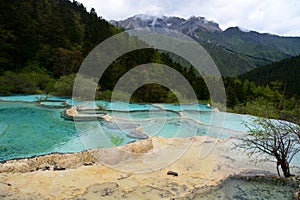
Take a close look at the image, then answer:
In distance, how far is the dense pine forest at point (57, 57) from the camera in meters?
17.3

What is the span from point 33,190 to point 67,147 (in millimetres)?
2306

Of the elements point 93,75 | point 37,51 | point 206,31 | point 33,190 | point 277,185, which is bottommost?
point 33,190

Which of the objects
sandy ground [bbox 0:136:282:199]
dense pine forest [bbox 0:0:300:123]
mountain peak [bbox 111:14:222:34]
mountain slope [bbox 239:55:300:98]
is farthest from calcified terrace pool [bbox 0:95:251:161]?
mountain peak [bbox 111:14:222:34]

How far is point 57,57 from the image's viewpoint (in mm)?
20812

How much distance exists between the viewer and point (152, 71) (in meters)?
23.3

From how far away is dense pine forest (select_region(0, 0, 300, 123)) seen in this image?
56.8 feet

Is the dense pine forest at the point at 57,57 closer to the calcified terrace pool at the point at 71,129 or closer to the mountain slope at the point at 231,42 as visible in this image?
the calcified terrace pool at the point at 71,129

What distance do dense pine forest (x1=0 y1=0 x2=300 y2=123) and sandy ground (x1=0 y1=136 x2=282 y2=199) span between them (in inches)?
371

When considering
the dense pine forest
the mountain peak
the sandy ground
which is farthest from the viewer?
the mountain peak

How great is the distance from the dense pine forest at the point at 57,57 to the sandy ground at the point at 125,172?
9.41 meters

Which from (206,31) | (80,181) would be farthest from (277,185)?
(206,31)

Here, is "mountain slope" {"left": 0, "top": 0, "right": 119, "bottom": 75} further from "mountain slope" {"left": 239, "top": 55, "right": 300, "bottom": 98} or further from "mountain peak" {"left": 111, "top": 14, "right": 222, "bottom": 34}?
"mountain peak" {"left": 111, "top": 14, "right": 222, "bottom": 34}

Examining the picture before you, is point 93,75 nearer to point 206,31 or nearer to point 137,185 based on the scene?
point 137,185

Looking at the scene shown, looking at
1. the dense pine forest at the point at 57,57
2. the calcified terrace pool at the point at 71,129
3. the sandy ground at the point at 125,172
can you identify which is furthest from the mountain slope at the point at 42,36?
the sandy ground at the point at 125,172
